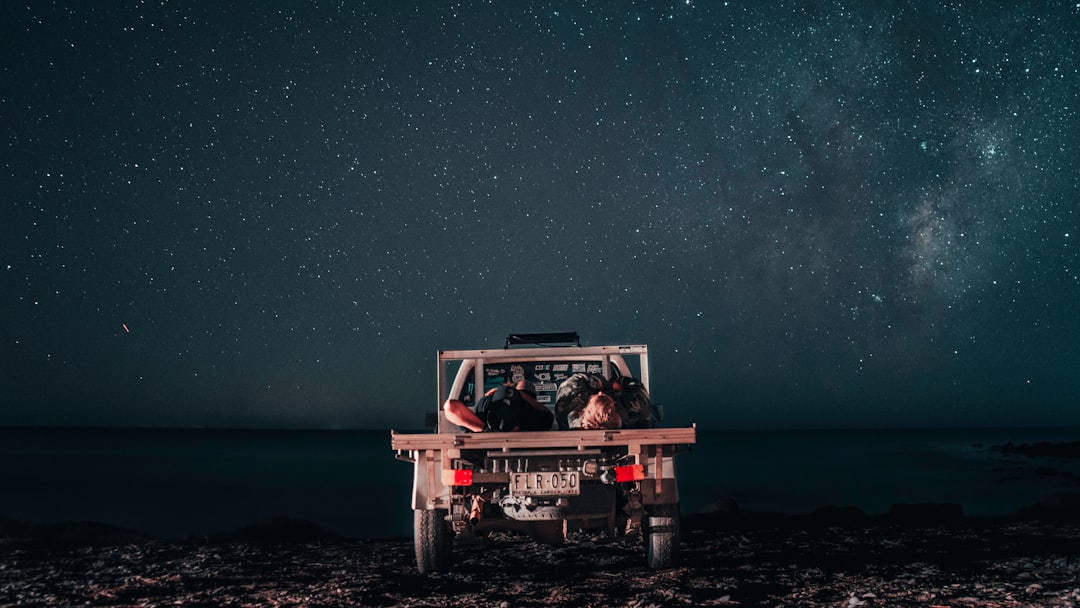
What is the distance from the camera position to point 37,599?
6391 millimetres

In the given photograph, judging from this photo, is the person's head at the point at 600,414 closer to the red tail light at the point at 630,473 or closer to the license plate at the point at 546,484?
the red tail light at the point at 630,473

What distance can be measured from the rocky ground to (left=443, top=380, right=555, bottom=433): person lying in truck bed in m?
1.20

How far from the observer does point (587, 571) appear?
750 cm

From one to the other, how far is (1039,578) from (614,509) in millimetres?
3721

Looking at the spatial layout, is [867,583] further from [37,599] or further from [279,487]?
[279,487]

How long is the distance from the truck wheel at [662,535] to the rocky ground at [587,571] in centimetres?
16

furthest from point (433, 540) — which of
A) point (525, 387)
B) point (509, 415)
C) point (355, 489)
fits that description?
point (355, 489)

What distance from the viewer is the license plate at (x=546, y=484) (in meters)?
6.32

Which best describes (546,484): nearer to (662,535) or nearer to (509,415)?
(509,415)

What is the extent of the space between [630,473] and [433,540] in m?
1.98

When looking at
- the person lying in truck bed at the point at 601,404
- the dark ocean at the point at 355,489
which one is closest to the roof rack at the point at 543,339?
the person lying in truck bed at the point at 601,404

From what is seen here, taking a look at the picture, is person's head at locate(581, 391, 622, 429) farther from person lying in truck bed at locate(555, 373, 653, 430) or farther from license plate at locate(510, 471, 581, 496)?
license plate at locate(510, 471, 581, 496)

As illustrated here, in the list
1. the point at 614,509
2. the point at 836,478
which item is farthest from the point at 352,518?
the point at 836,478

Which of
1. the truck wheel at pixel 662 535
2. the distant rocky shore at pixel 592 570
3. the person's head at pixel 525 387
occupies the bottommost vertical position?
the distant rocky shore at pixel 592 570
